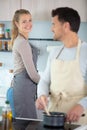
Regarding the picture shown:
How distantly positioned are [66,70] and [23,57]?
89 cm

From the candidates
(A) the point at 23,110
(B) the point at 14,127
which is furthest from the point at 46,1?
(B) the point at 14,127

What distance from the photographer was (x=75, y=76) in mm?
2213

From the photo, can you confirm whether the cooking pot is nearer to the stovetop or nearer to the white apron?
the stovetop

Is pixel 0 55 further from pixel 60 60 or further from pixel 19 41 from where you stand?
pixel 60 60

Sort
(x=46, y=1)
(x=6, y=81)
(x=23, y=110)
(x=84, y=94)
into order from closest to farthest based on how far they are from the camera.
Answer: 1. (x=84, y=94)
2. (x=23, y=110)
3. (x=46, y=1)
4. (x=6, y=81)

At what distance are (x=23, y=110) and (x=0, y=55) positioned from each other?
1578mm

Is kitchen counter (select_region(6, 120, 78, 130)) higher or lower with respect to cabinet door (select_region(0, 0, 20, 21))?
lower

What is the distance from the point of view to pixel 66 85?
221cm

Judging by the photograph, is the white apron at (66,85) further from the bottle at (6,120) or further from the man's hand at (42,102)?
the bottle at (6,120)

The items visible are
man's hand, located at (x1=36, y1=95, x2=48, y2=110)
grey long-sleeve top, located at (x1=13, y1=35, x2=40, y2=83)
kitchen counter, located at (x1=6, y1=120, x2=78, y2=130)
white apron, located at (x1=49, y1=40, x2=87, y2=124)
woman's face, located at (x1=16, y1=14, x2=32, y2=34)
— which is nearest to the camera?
kitchen counter, located at (x1=6, y1=120, x2=78, y2=130)

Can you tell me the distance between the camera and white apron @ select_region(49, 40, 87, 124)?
7.18 feet

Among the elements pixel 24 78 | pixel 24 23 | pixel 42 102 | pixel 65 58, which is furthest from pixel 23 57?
pixel 42 102

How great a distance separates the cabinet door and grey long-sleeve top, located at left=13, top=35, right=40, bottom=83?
3.26 ft

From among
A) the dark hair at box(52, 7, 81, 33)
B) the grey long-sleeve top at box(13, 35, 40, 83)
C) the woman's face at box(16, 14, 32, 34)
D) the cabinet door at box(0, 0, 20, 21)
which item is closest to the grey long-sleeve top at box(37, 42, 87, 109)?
the dark hair at box(52, 7, 81, 33)
